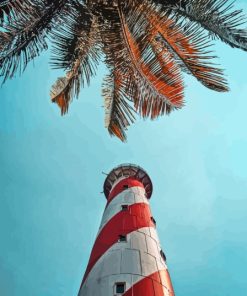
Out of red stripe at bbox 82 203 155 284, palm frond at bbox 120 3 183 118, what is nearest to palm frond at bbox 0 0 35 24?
palm frond at bbox 120 3 183 118

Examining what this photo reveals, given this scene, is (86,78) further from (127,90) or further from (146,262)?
(146,262)

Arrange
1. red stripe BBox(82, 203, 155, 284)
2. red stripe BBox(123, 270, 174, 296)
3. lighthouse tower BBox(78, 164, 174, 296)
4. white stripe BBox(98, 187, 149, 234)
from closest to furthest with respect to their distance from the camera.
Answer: red stripe BBox(123, 270, 174, 296) < lighthouse tower BBox(78, 164, 174, 296) < red stripe BBox(82, 203, 155, 284) < white stripe BBox(98, 187, 149, 234)

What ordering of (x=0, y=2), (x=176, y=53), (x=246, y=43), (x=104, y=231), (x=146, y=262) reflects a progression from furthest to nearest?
(x=104, y=231) → (x=146, y=262) → (x=176, y=53) → (x=246, y=43) → (x=0, y=2)

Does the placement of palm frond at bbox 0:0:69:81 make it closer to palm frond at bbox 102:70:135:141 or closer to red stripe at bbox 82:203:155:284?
palm frond at bbox 102:70:135:141

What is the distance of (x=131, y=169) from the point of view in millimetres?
19359

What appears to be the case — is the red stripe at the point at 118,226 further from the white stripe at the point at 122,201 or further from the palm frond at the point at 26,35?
the palm frond at the point at 26,35

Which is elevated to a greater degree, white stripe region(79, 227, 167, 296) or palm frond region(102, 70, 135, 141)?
palm frond region(102, 70, 135, 141)

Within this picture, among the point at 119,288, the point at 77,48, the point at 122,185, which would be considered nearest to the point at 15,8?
the point at 77,48

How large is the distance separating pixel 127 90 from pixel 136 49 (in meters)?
1.17

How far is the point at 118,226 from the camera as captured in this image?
479 inches

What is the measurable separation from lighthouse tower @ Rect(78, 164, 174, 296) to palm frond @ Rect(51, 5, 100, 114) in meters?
4.97

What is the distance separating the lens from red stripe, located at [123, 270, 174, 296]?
8906mm

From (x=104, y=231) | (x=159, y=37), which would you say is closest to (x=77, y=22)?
(x=159, y=37)

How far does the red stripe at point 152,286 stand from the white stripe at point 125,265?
0.44 feet
